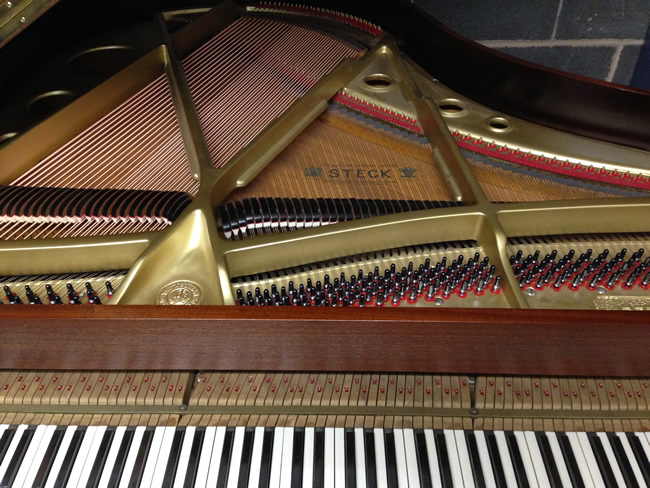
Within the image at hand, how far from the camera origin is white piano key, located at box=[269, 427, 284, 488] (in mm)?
1611

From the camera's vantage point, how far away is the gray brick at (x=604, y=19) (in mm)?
3820

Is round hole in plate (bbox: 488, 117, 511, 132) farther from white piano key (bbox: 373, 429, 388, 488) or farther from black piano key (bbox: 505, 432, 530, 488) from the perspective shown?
white piano key (bbox: 373, 429, 388, 488)

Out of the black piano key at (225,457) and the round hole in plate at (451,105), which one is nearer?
the black piano key at (225,457)

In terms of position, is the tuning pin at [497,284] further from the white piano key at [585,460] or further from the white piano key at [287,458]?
the white piano key at [287,458]

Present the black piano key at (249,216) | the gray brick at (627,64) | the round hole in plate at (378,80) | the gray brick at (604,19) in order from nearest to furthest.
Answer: the black piano key at (249,216) < the round hole in plate at (378,80) < the gray brick at (604,19) < the gray brick at (627,64)

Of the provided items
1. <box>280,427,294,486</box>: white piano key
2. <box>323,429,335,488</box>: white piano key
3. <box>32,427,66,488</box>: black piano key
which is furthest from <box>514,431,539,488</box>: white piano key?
<box>32,427,66,488</box>: black piano key

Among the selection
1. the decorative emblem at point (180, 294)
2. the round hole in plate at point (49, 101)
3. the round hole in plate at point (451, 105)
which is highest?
the round hole in plate at point (49, 101)

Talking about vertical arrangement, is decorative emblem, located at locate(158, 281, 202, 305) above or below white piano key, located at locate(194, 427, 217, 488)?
above

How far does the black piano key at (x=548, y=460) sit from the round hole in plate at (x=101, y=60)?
264 centimetres

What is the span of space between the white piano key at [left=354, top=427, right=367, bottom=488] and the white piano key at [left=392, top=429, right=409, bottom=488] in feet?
0.32

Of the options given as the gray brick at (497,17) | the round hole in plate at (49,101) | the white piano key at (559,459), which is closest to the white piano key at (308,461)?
the white piano key at (559,459)

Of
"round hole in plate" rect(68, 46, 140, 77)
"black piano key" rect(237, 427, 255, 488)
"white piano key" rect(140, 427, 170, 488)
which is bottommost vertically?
"black piano key" rect(237, 427, 255, 488)

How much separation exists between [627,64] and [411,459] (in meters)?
3.72

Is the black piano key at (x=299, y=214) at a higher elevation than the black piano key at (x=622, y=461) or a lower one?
higher
